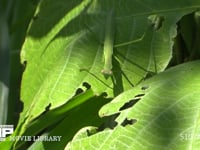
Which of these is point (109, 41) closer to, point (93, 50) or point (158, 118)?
point (93, 50)

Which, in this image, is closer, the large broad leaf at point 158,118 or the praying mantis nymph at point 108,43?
the large broad leaf at point 158,118

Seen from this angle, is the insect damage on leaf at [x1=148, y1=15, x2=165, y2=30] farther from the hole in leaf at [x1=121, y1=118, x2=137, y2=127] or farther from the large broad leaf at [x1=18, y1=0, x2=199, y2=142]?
the hole in leaf at [x1=121, y1=118, x2=137, y2=127]

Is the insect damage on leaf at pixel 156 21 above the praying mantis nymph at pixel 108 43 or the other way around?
above

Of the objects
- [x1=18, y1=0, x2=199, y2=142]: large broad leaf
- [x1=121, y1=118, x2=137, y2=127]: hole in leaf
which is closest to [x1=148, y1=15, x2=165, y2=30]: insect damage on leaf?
[x1=18, y1=0, x2=199, y2=142]: large broad leaf

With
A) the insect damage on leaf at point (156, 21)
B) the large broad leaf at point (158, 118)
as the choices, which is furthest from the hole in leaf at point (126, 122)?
the insect damage on leaf at point (156, 21)

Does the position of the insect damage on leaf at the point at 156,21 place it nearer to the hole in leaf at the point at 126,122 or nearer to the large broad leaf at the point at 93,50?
the large broad leaf at the point at 93,50

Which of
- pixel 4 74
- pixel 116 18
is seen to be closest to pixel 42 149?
pixel 4 74
